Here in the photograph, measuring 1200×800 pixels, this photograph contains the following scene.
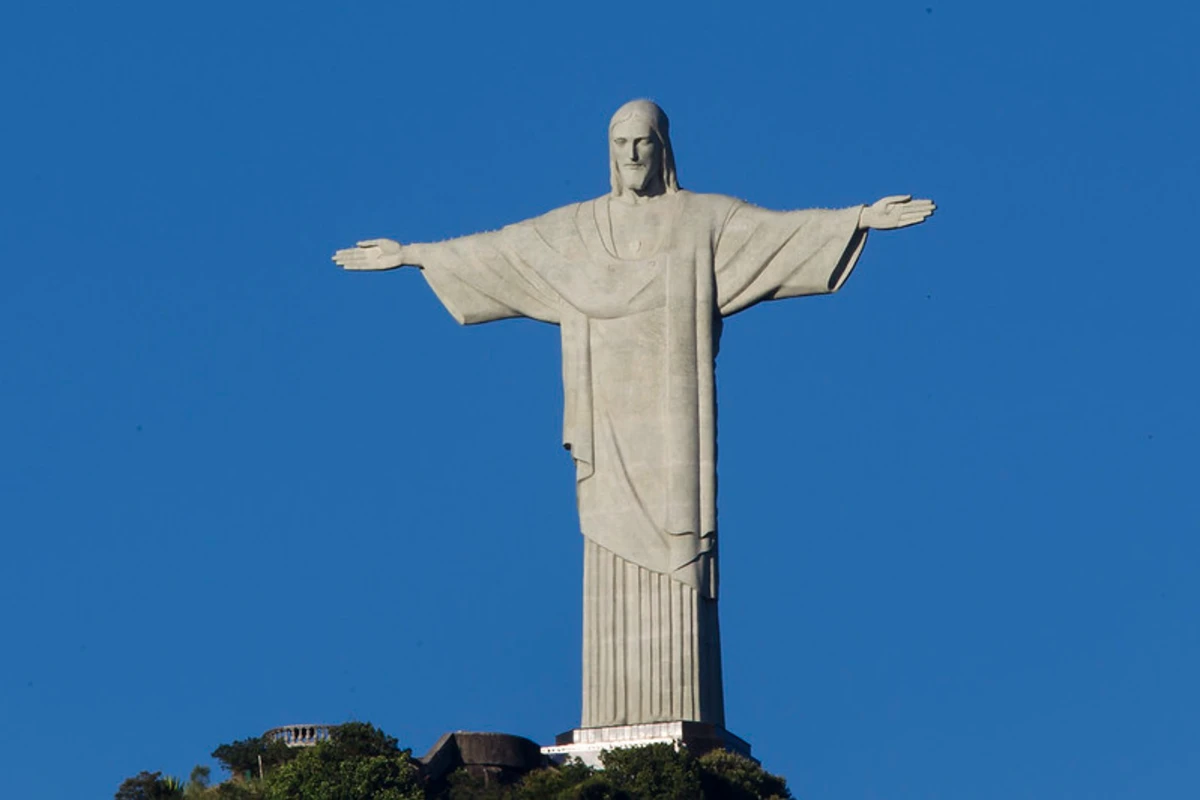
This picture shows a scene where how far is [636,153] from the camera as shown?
157ft

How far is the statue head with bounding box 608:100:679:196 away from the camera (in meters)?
47.8

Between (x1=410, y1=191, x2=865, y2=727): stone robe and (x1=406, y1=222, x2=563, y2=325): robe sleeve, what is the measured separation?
0.15ft

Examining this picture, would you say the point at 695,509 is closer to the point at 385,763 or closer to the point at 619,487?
the point at 619,487

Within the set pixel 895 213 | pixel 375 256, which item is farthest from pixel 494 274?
pixel 895 213

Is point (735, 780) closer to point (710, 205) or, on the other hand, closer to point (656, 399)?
point (656, 399)

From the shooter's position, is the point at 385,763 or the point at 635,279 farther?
the point at 635,279

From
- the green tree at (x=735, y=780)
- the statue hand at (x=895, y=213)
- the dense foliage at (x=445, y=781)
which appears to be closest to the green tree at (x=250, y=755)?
the dense foliage at (x=445, y=781)

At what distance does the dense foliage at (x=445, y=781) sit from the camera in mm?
43781

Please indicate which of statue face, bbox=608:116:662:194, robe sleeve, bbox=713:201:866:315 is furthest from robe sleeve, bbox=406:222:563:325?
robe sleeve, bbox=713:201:866:315

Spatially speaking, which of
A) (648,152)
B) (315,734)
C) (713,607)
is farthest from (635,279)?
(315,734)

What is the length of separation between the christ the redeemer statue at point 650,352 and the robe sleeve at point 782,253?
2cm

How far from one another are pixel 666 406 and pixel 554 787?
5.89 meters

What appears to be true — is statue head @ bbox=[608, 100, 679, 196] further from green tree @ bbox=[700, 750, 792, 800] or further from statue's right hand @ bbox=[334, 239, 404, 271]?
green tree @ bbox=[700, 750, 792, 800]

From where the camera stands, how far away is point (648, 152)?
157 feet
